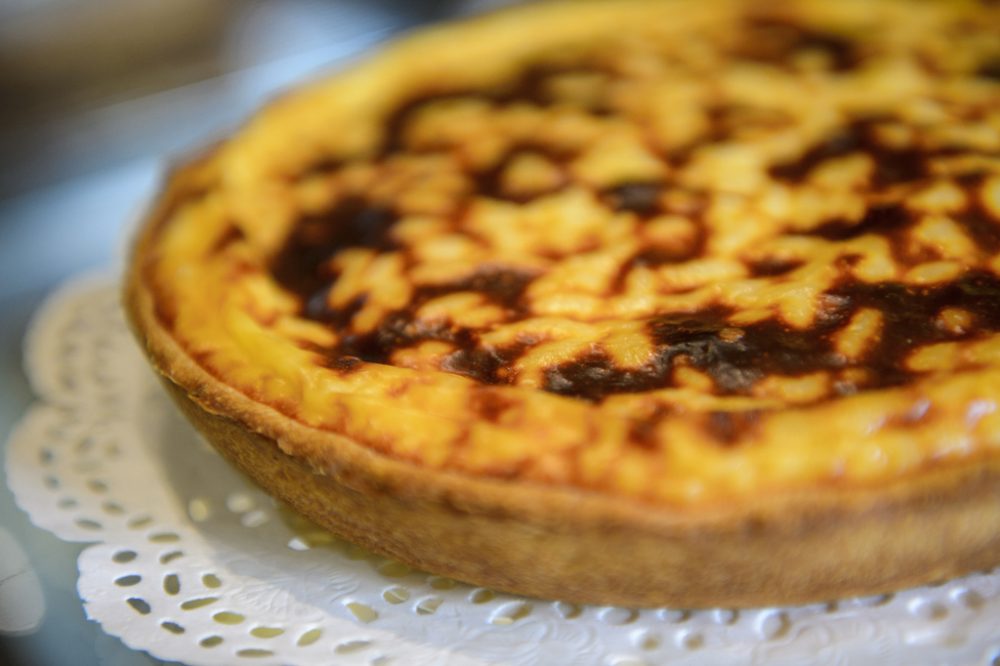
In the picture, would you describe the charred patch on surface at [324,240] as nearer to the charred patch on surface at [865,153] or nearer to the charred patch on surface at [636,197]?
the charred patch on surface at [636,197]

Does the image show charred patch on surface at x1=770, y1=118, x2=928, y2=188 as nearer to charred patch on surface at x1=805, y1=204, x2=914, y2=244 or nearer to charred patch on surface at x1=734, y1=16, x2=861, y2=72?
charred patch on surface at x1=805, y1=204, x2=914, y2=244

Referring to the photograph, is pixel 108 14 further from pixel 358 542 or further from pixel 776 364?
pixel 776 364

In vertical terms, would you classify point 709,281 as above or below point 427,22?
below

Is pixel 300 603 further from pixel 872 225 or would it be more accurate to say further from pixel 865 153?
pixel 865 153

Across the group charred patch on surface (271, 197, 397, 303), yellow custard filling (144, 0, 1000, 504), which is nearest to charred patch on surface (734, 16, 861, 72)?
yellow custard filling (144, 0, 1000, 504)

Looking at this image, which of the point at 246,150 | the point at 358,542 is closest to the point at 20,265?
the point at 246,150

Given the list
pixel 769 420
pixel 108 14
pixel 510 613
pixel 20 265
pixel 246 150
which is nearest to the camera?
pixel 769 420

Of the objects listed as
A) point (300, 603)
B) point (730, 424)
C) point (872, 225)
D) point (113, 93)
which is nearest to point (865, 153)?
point (872, 225)
